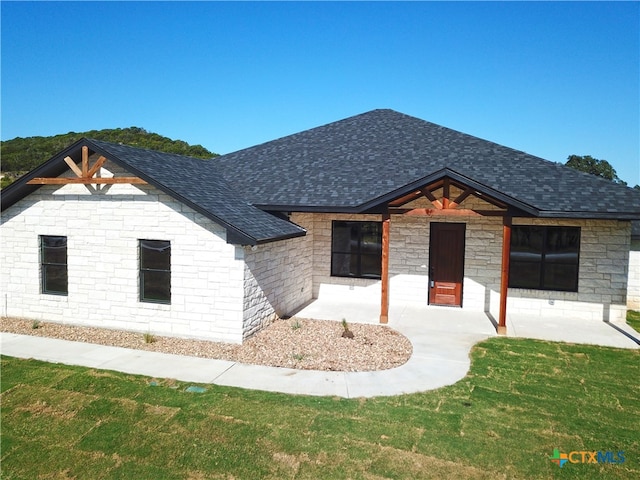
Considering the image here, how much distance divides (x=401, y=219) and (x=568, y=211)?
14.6 ft

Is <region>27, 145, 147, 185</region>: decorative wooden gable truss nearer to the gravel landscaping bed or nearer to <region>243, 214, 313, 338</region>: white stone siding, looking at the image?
<region>243, 214, 313, 338</region>: white stone siding

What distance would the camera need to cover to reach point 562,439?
19.1ft

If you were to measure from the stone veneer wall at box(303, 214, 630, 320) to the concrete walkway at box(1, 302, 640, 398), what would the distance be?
2.60 feet

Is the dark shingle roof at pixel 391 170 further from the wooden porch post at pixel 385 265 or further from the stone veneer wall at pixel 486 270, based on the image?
the stone veneer wall at pixel 486 270

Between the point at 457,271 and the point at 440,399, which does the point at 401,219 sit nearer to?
the point at 457,271

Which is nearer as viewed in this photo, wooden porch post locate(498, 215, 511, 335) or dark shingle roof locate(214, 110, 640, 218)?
wooden porch post locate(498, 215, 511, 335)

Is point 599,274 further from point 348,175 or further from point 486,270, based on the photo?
point 348,175

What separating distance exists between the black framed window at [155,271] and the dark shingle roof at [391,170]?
3336mm

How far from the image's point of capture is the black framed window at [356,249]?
45.1 feet

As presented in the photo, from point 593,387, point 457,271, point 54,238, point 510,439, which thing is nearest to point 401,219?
point 457,271

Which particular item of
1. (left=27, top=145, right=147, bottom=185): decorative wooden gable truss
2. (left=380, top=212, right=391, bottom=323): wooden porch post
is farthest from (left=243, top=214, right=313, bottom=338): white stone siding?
(left=27, top=145, right=147, bottom=185): decorative wooden gable truss

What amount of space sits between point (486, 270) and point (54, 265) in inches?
462

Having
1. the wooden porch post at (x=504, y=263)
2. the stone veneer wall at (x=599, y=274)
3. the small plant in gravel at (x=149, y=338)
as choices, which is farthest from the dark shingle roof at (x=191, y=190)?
the stone veneer wall at (x=599, y=274)

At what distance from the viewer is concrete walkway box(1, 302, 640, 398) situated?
7.46 metres
